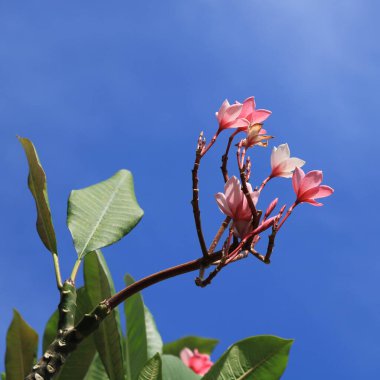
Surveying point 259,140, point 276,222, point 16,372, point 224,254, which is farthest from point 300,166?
point 16,372

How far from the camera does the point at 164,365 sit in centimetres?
162

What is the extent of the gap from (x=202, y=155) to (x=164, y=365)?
1.81 feet

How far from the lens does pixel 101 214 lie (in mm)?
1580

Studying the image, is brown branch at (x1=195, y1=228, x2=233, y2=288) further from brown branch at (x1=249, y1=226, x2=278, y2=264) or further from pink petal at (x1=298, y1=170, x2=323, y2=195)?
pink petal at (x1=298, y1=170, x2=323, y2=195)

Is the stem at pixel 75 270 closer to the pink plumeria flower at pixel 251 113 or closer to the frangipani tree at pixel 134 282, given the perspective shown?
the frangipani tree at pixel 134 282

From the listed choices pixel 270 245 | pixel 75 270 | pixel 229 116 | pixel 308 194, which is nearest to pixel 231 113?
pixel 229 116

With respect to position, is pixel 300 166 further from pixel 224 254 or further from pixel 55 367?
pixel 55 367

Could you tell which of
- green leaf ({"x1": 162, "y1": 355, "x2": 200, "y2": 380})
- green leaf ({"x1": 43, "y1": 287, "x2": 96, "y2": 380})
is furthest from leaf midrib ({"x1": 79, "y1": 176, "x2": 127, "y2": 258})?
green leaf ({"x1": 162, "y1": 355, "x2": 200, "y2": 380})

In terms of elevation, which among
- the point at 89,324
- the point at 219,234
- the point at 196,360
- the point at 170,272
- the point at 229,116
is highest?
the point at 229,116

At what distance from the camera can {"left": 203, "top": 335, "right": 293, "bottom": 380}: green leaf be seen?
1463mm

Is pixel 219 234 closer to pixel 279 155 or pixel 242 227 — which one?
pixel 242 227

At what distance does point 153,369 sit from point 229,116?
550 millimetres

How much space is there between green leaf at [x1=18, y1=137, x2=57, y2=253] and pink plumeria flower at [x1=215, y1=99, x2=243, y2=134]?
0.39 m

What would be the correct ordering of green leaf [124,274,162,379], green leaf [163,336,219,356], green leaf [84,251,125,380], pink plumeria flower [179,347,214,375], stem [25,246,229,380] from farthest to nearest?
green leaf [163,336,219,356] → pink plumeria flower [179,347,214,375] → green leaf [124,274,162,379] → green leaf [84,251,125,380] → stem [25,246,229,380]
